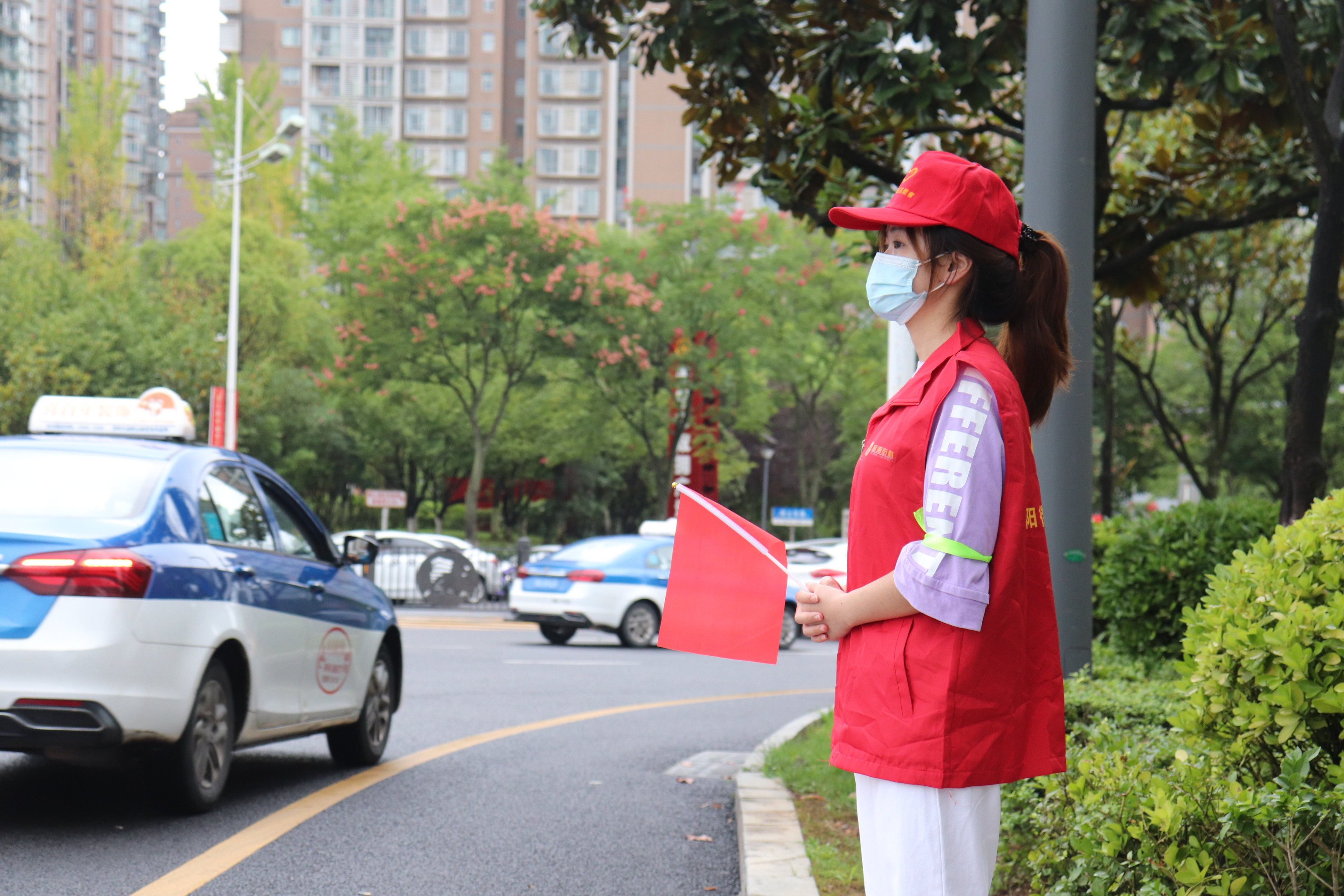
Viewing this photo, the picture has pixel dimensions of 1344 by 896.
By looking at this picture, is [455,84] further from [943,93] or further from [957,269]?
[957,269]

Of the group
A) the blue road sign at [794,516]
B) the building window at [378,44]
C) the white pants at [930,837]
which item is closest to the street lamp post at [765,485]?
the blue road sign at [794,516]

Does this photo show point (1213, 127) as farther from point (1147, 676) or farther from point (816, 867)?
point (816, 867)

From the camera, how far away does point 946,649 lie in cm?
225

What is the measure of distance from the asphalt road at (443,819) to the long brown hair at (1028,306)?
2.94m

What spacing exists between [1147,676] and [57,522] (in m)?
5.04

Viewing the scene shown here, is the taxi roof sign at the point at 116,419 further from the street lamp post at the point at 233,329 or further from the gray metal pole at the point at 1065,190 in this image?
the street lamp post at the point at 233,329

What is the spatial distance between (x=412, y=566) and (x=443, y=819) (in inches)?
829

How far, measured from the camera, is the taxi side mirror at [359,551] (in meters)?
7.30

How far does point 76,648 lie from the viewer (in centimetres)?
506

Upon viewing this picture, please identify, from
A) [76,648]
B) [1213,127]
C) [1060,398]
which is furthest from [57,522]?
[1213,127]

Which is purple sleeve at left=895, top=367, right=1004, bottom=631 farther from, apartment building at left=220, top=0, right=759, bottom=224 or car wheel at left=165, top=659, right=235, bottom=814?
apartment building at left=220, top=0, right=759, bottom=224

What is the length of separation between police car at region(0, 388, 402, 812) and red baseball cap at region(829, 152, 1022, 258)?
3.73 meters

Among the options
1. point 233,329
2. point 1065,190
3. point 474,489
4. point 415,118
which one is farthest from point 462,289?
point 415,118

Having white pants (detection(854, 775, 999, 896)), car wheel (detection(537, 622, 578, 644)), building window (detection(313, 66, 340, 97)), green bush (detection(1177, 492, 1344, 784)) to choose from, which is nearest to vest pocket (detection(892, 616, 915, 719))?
white pants (detection(854, 775, 999, 896))
